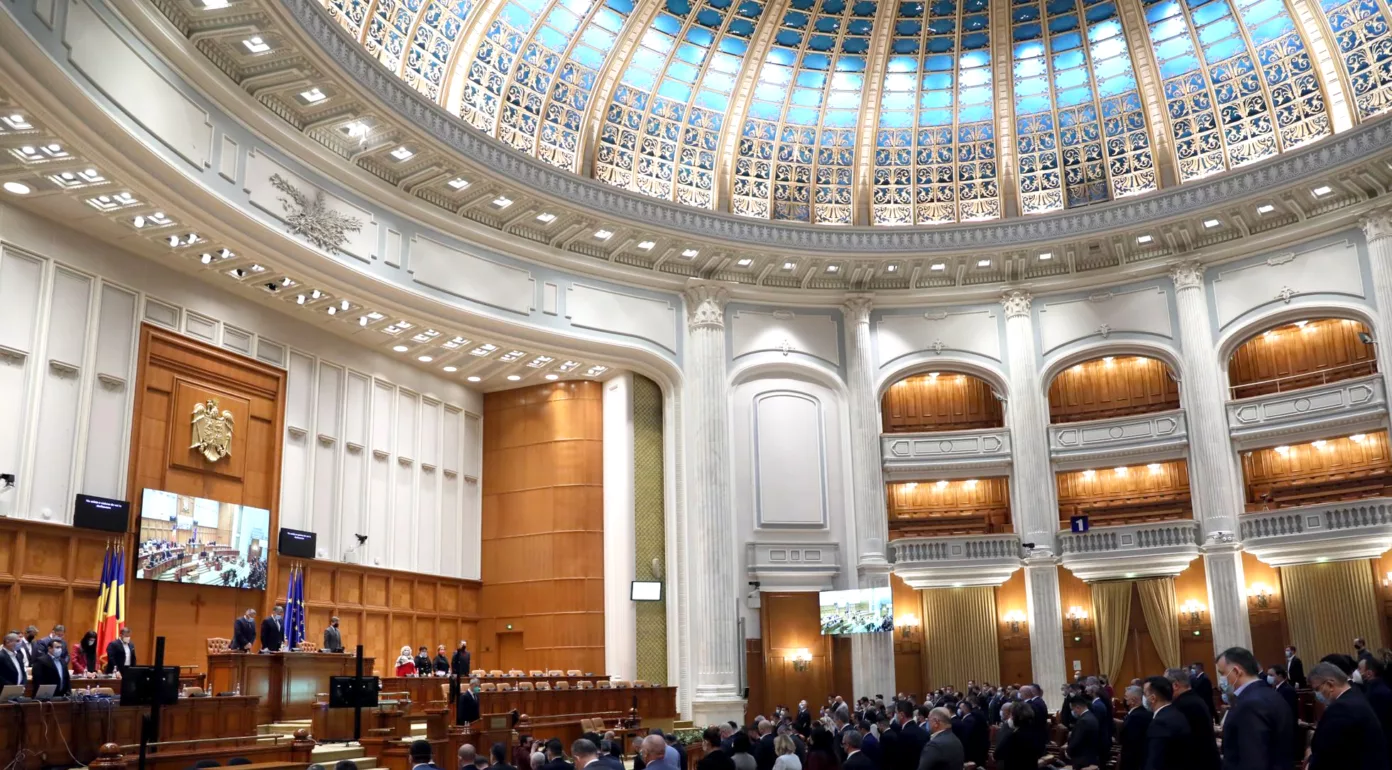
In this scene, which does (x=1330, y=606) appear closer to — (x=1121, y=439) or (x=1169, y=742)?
(x=1121, y=439)

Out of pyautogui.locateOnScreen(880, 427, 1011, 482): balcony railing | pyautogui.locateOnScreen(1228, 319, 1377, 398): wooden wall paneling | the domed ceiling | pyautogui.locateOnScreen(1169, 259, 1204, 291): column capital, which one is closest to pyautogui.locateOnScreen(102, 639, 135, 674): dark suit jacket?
the domed ceiling

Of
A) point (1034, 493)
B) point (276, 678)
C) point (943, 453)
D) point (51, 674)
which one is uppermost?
point (943, 453)

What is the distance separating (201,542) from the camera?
1731 cm

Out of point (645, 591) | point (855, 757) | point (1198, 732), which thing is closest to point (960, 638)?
point (645, 591)

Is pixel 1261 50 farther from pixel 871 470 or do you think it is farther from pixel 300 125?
pixel 300 125

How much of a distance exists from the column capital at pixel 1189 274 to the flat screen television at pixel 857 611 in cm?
884

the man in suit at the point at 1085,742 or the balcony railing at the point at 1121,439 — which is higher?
the balcony railing at the point at 1121,439

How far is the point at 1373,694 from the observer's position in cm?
750

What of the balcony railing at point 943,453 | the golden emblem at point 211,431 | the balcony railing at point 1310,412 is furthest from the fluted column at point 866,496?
the golden emblem at point 211,431

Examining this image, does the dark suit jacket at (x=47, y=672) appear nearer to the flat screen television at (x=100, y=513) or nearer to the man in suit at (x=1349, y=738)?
the flat screen television at (x=100, y=513)

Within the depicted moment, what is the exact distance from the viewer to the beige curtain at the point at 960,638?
77.2 ft

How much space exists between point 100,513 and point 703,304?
12.2 meters

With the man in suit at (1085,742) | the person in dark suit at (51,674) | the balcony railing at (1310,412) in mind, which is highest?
the balcony railing at (1310,412)

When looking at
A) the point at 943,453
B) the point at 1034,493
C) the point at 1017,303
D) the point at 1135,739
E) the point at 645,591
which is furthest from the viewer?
the point at 1017,303
